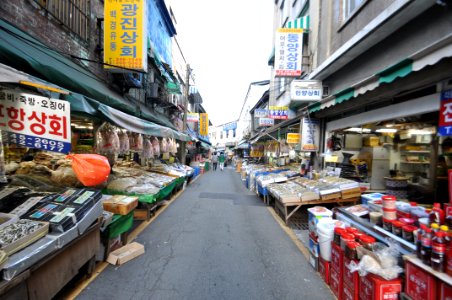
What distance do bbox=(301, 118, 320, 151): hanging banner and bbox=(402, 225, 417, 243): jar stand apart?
5.53 meters

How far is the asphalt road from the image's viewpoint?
3475mm

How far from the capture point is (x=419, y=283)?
2.32 m

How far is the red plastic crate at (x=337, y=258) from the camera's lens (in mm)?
3294

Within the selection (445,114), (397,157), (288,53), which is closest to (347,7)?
(288,53)

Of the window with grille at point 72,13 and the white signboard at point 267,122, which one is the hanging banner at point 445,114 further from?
the white signboard at point 267,122

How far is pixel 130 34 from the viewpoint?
280 inches

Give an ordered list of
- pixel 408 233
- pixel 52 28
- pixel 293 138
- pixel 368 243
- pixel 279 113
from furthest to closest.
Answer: pixel 279 113
pixel 293 138
pixel 52 28
pixel 368 243
pixel 408 233

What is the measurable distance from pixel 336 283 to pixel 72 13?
378 inches

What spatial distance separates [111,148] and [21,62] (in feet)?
8.03

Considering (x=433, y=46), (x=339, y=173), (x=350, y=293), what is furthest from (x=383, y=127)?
(x=350, y=293)

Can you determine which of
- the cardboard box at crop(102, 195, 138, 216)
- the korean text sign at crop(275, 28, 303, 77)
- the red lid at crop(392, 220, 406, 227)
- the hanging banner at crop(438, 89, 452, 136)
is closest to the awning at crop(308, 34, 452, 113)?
the hanging banner at crop(438, 89, 452, 136)

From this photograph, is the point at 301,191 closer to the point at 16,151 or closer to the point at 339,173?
the point at 339,173

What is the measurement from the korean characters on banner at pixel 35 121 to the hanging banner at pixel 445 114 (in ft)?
18.0

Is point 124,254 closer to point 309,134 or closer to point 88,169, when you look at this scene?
point 88,169
